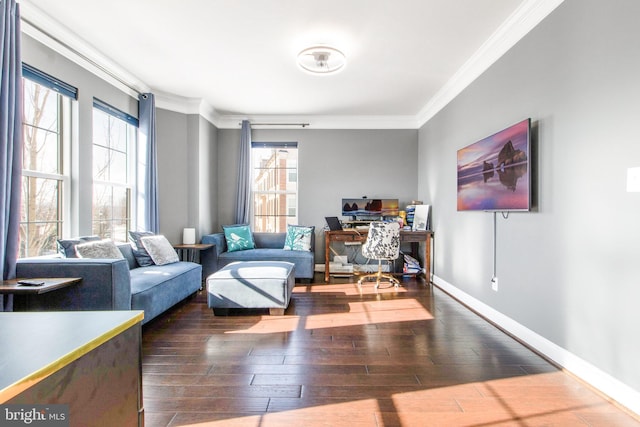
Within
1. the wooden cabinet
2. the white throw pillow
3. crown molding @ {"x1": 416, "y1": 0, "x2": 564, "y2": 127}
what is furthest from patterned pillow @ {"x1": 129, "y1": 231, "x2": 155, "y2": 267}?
crown molding @ {"x1": 416, "y1": 0, "x2": 564, "y2": 127}

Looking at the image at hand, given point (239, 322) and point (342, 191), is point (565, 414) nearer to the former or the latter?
point (239, 322)

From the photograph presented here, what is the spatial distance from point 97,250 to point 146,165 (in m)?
1.66

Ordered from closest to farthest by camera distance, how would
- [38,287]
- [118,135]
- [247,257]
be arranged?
[38,287] → [118,135] → [247,257]

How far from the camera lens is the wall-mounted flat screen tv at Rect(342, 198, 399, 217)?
5.46 meters

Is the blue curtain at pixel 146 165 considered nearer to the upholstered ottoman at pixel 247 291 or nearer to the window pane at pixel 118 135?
the window pane at pixel 118 135

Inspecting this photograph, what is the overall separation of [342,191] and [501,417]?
4.28 metres

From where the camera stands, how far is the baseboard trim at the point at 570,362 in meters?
1.72

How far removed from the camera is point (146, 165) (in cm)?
418

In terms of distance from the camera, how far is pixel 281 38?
3012 mm

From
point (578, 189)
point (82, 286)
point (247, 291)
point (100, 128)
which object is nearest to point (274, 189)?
point (100, 128)

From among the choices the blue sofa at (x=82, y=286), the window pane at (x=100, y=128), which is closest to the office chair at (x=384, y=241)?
the blue sofa at (x=82, y=286)

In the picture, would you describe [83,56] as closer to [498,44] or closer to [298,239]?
[298,239]

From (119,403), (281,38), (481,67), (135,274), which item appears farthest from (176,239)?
(481,67)

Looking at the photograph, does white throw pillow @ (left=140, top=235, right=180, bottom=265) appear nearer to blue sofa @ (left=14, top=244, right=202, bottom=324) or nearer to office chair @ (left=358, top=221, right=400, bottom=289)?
blue sofa @ (left=14, top=244, right=202, bottom=324)
